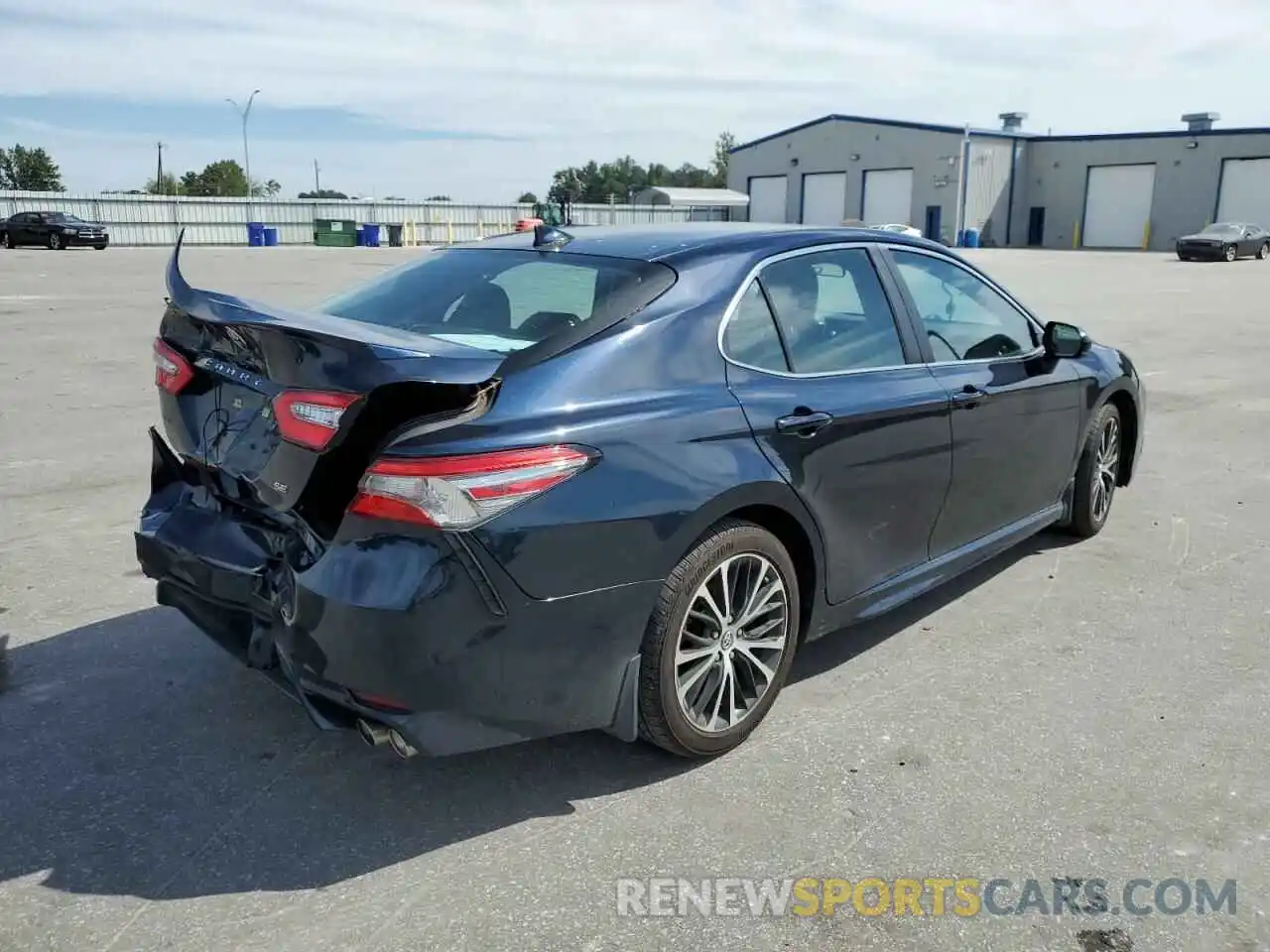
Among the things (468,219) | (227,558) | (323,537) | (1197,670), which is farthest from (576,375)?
(468,219)

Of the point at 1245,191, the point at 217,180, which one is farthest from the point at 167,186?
the point at 1245,191

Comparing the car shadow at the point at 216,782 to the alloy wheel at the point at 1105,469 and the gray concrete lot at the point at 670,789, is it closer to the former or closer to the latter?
the gray concrete lot at the point at 670,789

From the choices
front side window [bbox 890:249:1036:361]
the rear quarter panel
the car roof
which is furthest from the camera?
front side window [bbox 890:249:1036:361]

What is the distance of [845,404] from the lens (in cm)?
358

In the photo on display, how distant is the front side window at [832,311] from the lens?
3.60 m

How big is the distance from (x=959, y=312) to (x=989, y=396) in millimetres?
432

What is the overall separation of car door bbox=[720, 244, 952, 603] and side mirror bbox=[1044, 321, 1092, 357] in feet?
3.58

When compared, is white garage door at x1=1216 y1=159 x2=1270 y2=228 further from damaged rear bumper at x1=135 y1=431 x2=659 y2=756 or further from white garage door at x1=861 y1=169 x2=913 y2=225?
damaged rear bumper at x1=135 y1=431 x2=659 y2=756

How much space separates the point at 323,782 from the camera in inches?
125

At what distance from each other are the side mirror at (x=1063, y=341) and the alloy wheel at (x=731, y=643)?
218cm

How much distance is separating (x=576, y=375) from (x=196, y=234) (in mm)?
51070

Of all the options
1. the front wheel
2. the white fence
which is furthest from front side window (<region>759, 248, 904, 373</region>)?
the white fence

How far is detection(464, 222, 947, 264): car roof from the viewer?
3.50 m

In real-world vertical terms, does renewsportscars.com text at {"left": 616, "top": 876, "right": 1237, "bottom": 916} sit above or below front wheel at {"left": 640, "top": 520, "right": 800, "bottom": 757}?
below
